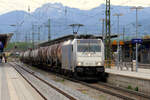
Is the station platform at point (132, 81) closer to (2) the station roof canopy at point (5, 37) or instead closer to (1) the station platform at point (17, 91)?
(1) the station platform at point (17, 91)

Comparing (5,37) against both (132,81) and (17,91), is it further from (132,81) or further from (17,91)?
(132,81)

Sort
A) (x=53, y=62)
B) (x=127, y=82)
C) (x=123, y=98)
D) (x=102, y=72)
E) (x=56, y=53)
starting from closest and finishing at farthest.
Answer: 1. (x=123, y=98)
2. (x=127, y=82)
3. (x=102, y=72)
4. (x=56, y=53)
5. (x=53, y=62)

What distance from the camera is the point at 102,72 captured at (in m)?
22.9

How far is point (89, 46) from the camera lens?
2369cm

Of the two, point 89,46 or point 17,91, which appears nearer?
point 17,91

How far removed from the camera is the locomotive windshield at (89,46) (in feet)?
77.2

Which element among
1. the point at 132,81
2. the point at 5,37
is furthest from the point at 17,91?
the point at 5,37

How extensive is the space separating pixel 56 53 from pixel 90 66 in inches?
375

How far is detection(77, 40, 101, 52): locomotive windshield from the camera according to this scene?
2353 centimetres

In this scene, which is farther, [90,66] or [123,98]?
[90,66]


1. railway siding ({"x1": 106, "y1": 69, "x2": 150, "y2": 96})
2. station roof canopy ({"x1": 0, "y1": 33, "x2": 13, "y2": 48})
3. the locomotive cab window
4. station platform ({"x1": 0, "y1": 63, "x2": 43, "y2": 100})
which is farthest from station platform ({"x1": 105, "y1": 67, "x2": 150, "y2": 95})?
station roof canopy ({"x1": 0, "y1": 33, "x2": 13, "y2": 48})

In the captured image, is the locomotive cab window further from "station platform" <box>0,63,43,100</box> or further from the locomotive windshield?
"station platform" <box>0,63,43,100</box>

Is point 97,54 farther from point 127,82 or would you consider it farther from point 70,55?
point 127,82

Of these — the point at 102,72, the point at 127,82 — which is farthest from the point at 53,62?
the point at 127,82
